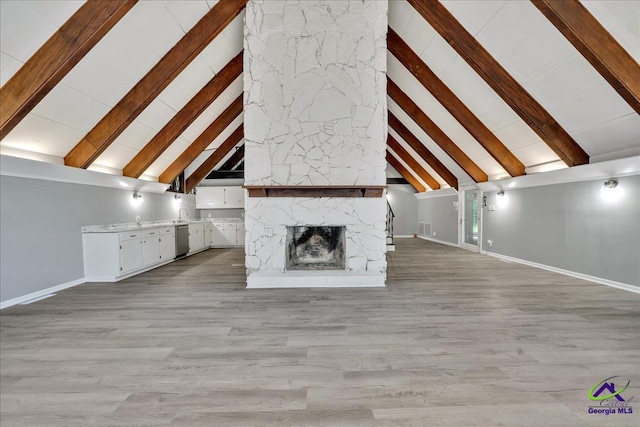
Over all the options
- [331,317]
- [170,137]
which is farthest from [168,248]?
[331,317]

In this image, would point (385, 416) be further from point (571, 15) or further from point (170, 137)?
point (170, 137)

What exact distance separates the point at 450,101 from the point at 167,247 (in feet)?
23.7

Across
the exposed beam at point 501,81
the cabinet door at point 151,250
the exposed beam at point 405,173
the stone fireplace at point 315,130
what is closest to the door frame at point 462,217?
the exposed beam at point 405,173

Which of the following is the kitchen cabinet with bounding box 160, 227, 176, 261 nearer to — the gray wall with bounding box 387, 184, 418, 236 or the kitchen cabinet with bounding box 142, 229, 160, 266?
the kitchen cabinet with bounding box 142, 229, 160, 266

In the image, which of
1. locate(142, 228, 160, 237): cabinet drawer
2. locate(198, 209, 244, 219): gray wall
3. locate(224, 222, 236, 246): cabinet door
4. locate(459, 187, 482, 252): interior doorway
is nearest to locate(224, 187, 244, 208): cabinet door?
locate(198, 209, 244, 219): gray wall

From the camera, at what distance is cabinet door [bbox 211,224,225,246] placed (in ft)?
31.5

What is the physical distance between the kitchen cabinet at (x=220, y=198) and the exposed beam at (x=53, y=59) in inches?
265

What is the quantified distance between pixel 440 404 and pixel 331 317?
163cm

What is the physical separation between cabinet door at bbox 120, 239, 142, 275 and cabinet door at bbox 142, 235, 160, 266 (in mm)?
168

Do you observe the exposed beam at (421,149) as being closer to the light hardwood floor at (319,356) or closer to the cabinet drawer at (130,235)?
the light hardwood floor at (319,356)

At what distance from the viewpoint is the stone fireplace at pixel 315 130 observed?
15.8 ft

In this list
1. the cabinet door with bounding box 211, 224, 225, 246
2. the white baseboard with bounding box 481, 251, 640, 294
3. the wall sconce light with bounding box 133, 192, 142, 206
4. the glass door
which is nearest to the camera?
the white baseboard with bounding box 481, 251, 640, 294

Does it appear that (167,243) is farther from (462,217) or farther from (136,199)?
(462,217)

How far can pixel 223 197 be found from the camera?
10.1 metres
